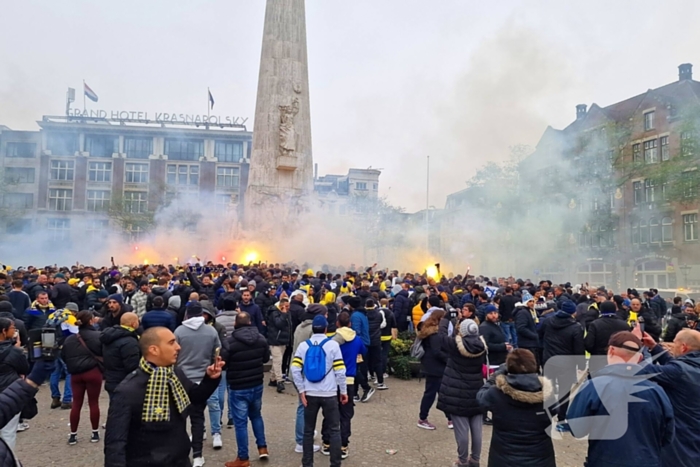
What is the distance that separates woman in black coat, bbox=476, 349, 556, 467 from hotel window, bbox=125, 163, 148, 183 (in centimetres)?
5328

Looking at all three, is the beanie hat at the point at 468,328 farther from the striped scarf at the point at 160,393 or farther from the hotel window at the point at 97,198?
the hotel window at the point at 97,198

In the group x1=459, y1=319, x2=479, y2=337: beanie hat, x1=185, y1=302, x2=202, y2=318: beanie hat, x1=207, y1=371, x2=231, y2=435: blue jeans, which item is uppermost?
x1=185, y1=302, x2=202, y2=318: beanie hat

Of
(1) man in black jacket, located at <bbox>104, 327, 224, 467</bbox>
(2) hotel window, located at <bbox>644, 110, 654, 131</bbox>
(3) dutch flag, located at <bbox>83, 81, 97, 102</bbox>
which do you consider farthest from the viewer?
(3) dutch flag, located at <bbox>83, 81, 97, 102</bbox>

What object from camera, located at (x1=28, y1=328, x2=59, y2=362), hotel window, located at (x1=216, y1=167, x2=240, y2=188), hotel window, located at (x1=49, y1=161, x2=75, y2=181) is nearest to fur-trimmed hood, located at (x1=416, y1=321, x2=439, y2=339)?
camera, located at (x1=28, y1=328, x2=59, y2=362)

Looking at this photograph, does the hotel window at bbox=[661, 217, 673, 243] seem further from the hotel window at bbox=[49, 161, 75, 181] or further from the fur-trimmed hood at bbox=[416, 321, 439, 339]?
the hotel window at bbox=[49, 161, 75, 181]

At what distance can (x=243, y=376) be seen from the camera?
5.85 meters

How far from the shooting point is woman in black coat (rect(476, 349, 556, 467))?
3.66m

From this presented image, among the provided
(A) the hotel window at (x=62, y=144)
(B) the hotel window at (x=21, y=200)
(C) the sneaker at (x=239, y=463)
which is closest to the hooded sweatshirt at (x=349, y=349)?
(C) the sneaker at (x=239, y=463)

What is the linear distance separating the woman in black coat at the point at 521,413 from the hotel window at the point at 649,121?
3839 centimetres

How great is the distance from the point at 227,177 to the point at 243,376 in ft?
159

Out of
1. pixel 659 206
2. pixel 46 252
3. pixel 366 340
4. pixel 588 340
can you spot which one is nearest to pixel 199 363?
pixel 366 340

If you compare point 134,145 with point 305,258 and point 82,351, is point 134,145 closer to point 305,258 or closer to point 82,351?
point 305,258

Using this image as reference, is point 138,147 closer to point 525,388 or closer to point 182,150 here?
point 182,150

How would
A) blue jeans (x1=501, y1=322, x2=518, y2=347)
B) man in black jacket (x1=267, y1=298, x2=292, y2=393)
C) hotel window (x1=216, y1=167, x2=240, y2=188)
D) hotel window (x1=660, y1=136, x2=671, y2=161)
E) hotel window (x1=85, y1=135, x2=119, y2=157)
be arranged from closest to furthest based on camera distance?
man in black jacket (x1=267, y1=298, x2=292, y2=393)
blue jeans (x1=501, y1=322, x2=518, y2=347)
hotel window (x1=660, y1=136, x2=671, y2=161)
hotel window (x1=85, y1=135, x2=119, y2=157)
hotel window (x1=216, y1=167, x2=240, y2=188)
